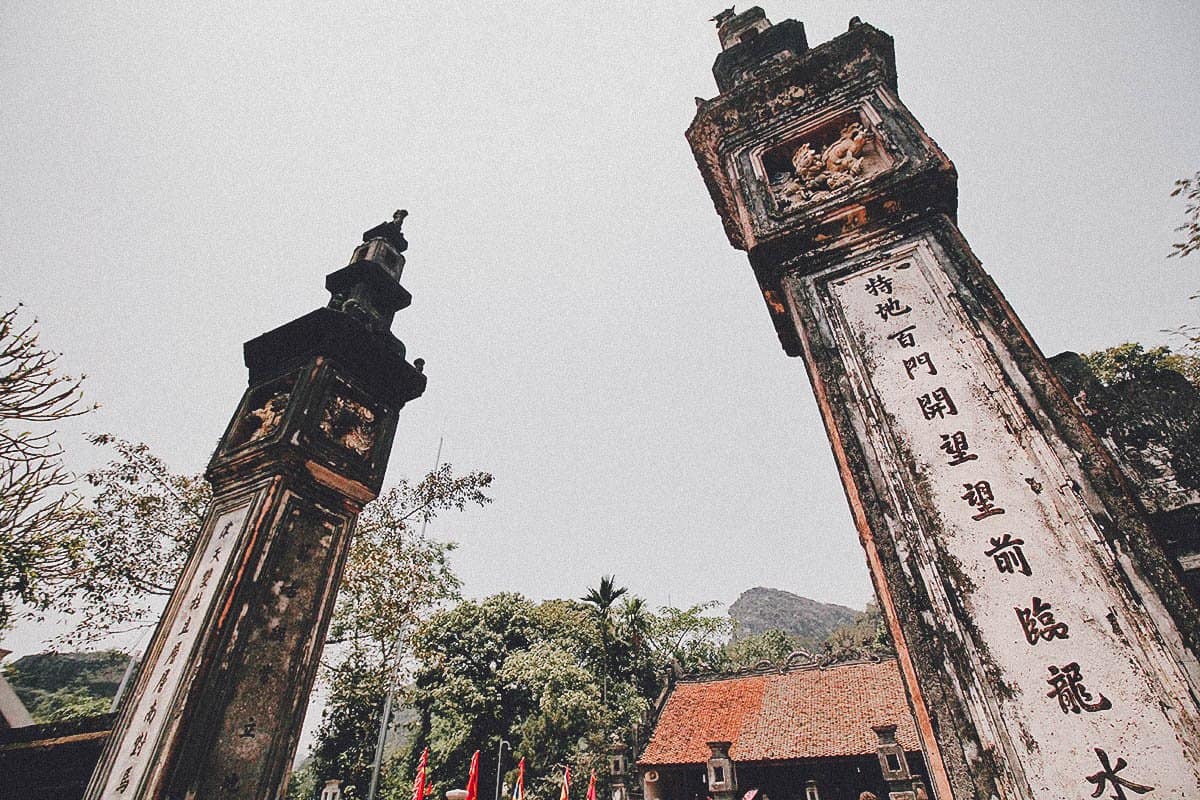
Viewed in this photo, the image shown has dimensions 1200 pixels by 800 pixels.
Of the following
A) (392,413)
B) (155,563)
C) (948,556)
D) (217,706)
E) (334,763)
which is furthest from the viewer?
(334,763)

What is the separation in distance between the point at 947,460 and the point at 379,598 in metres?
15.1

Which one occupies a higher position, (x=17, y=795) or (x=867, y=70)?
(x=867, y=70)

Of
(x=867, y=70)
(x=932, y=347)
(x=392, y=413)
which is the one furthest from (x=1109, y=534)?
(x=392, y=413)

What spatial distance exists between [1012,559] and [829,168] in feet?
9.04

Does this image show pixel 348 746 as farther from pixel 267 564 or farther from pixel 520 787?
pixel 267 564

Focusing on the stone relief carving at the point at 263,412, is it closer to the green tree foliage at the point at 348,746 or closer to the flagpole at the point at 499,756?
the green tree foliage at the point at 348,746

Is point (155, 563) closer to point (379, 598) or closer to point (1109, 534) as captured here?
point (379, 598)

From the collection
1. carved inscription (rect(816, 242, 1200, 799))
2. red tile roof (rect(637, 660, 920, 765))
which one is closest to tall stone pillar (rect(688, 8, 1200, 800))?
carved inscription (rect(816, 242, 1200, 799))

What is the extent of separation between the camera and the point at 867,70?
396cm

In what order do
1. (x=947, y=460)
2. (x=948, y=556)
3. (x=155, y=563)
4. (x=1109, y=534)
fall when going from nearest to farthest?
(x=1109, y=534)
(x=948, y=556)
(x=947, y=460)
(x=155, y=563)

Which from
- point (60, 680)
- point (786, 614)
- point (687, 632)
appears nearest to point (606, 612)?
point (687, 632)

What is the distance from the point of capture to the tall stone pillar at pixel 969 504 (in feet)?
5.58

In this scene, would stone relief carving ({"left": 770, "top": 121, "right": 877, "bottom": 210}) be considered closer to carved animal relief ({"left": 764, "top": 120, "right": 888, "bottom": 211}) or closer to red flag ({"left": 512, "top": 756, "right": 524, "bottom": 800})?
carved animal relief ({"left": 764, "top": 120, "right": 888, "bottom": 211})

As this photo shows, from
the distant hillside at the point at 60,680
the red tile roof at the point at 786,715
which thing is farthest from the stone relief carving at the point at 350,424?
the distant hillside at the point at 60,680
